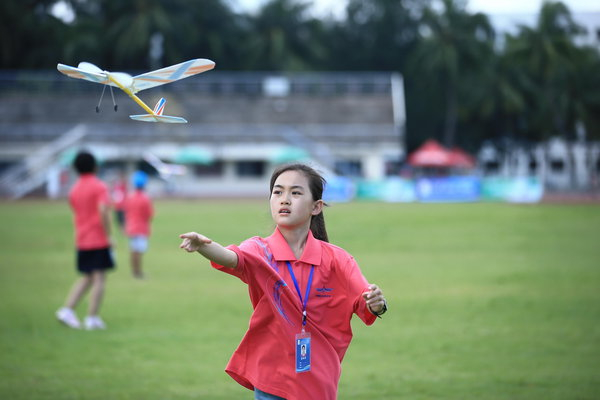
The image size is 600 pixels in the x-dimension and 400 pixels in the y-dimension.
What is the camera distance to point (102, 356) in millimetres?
7734

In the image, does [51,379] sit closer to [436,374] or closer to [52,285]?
[436,374]

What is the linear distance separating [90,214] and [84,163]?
0.63m

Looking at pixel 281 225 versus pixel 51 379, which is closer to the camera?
pixel 281 225

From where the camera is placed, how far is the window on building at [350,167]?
46.5 m

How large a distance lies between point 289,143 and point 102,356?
40580mm

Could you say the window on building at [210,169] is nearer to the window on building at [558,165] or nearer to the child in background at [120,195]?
the child in background at [120,195]

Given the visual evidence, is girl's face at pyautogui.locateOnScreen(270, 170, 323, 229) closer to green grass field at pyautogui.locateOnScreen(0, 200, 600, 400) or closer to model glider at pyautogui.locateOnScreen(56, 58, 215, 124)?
green grass field at pyautogui.locateOnScreen(0, 200, 600, 400)

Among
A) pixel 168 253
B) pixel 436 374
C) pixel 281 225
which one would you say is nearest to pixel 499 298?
pixel 436 374

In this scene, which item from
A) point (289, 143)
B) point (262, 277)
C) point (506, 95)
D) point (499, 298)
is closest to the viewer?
point (262, 277)

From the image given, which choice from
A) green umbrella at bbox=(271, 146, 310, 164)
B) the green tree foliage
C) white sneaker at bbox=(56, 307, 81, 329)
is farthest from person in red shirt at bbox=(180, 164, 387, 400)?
the green tree foliage

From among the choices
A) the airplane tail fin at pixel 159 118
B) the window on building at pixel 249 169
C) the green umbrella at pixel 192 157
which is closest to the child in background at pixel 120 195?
the airplane tail fin at pixel 159 118

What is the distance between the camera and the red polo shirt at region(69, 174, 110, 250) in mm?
8984

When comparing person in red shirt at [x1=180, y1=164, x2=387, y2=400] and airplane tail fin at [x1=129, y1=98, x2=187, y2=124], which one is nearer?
airplane tail fin at [x1=129, y1=98, x2=187, y2=124]

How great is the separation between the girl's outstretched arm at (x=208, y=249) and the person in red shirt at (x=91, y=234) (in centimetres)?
559
